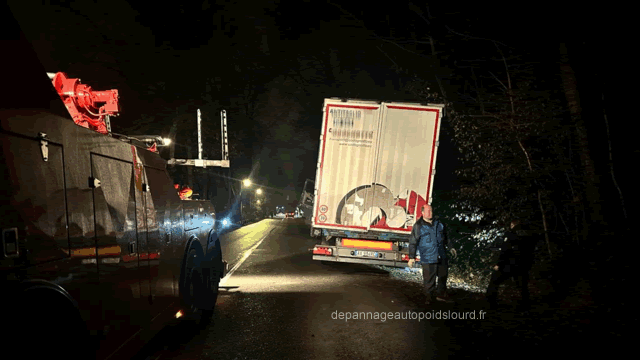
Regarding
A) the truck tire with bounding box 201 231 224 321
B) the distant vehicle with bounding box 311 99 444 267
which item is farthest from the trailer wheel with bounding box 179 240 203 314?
the distant vehicle with bounding box 311 99 444 267

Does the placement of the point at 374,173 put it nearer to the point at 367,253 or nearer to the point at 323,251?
the point at 367,253

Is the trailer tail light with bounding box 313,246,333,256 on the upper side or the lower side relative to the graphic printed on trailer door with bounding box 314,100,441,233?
lower

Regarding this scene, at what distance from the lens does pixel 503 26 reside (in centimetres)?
545

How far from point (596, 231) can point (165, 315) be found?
4953mm

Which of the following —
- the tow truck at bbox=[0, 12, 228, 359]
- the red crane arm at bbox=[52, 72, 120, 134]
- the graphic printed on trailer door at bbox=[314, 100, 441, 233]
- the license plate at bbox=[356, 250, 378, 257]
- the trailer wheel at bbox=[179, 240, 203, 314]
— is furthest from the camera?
the license plate at bbox=[356, 250, 378, 257]

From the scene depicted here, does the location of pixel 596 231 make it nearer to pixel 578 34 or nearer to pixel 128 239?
pixel 578 34

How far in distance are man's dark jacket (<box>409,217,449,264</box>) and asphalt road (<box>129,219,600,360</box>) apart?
2.68ft

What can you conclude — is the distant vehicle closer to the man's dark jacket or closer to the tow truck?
the man's dark jacket

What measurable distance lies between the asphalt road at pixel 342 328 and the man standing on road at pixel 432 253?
312 millimetres

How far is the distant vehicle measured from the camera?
832 cm

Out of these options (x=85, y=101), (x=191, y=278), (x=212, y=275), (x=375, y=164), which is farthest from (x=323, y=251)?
(x=85, y=101)

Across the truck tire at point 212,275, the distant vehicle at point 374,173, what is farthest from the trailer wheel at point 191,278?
the distant vehicle at point 374,173

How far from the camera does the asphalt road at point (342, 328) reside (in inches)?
175

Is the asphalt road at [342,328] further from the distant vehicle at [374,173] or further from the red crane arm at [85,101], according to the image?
the red crane arm at [85,101]
